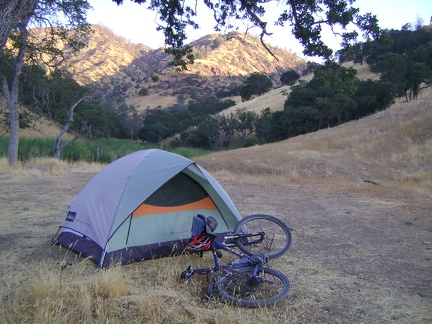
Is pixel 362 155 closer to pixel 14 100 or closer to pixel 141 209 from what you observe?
pixel 14 100

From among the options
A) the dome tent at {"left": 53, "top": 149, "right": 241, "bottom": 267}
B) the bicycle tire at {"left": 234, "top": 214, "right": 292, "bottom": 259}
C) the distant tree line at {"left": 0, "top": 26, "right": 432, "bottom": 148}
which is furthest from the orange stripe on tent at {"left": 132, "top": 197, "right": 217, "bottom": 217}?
the distant tree line at {"left": 0, "top": 26, "right": 432, "bottom": 148}

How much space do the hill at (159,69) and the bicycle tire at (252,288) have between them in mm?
69663

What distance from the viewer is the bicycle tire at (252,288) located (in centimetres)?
391

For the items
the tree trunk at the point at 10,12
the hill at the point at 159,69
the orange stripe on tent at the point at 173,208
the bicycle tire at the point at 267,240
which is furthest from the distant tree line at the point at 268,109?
the hill at the point at 159,69

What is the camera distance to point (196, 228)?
491cm

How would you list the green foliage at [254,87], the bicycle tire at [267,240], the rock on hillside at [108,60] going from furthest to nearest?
the rock on hillside at [108,60] < the green foliage at [254,87] < the bicycle tire at [267,240]

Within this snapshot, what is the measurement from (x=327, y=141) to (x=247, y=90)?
156 feet

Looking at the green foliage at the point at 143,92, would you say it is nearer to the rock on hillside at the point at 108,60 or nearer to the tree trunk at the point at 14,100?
the rock on hillside at the point at 108,60

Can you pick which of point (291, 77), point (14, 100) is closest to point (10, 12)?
point (14, 100)

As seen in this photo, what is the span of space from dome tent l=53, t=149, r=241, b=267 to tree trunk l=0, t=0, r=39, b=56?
7.80ft

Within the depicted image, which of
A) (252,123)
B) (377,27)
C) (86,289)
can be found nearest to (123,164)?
(86,289)

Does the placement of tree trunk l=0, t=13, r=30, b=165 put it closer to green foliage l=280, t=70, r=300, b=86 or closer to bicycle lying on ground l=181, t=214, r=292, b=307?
bicycle lying on ground l=181, t=214, r=292, b=307

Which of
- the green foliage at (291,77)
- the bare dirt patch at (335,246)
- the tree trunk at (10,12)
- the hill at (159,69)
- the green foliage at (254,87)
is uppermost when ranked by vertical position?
the hill at (159,69)

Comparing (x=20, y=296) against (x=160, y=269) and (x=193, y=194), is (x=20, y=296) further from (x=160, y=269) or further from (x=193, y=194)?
(x=193, y=194)
